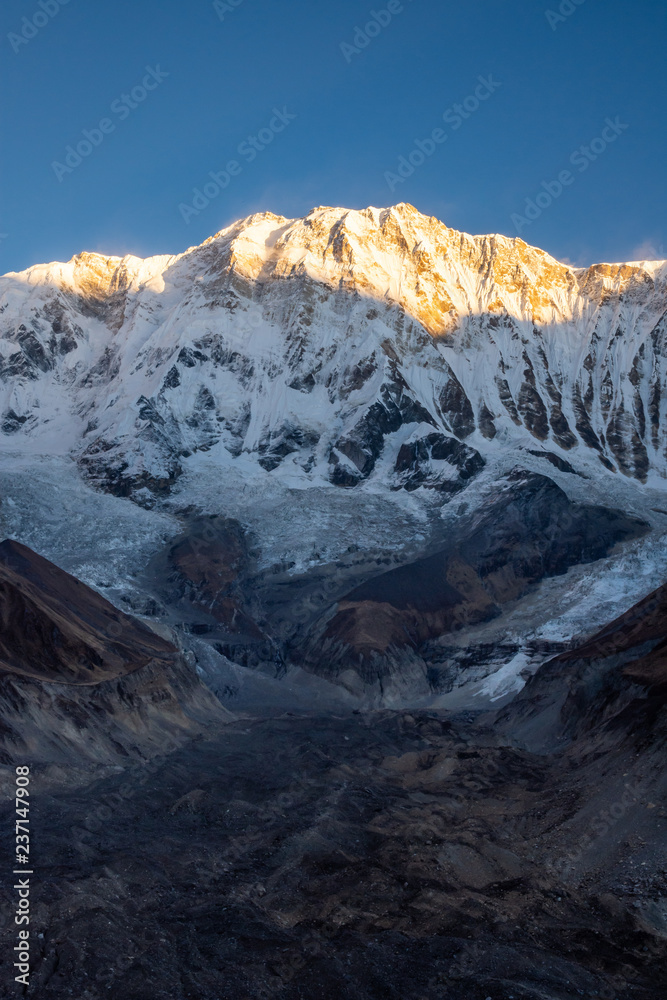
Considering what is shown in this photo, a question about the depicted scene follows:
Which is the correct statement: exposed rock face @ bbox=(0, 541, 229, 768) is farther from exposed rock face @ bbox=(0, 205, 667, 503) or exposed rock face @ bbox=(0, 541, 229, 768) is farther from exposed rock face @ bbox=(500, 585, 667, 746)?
exposed rock face @ bbox=(0, 205, 667, 503)

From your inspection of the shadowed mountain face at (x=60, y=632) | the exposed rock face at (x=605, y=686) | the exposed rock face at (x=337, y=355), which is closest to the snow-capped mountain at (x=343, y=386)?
the exposed rock face at (x=337, y=355)

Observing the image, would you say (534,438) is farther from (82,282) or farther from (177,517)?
(82,282)

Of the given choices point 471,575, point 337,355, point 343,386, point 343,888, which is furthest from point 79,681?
point 337,355

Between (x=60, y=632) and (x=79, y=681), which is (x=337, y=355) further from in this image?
(x=79, y=681)

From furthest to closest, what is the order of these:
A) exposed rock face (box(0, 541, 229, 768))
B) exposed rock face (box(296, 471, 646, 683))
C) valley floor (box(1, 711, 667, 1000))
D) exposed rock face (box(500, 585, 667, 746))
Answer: exposed rock face (box(296, 471, 646, 683)) < exposed rock face (box(0, 541, 229, 768)) < exposed rock face (box(500, 585, 667, 746)) < valley floor (box(1, 711, 667, 1000))

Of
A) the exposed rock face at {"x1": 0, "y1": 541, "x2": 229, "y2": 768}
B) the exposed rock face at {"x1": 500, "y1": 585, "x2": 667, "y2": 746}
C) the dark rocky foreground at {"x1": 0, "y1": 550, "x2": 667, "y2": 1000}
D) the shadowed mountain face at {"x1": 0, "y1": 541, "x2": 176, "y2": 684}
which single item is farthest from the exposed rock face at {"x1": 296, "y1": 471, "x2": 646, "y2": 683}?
the dark rocky foreground at {"x1": 0, "y1": 550, "x2": 667, "y2": 1000}
